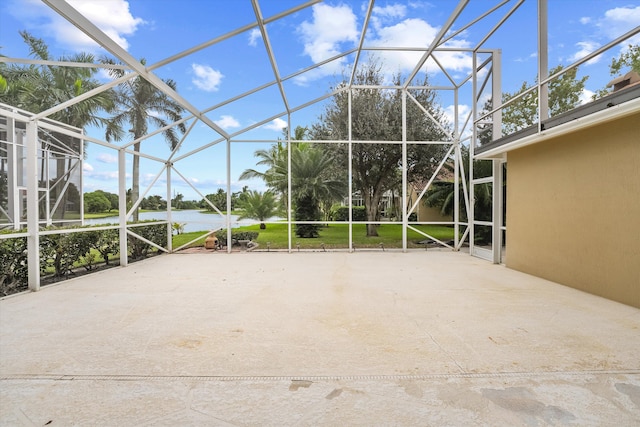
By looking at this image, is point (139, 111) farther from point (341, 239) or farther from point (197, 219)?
point (341, 239)

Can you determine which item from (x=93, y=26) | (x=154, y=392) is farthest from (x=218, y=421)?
(x=93, y=26)

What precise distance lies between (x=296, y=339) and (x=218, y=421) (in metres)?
1.25

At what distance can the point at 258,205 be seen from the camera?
13.8 m

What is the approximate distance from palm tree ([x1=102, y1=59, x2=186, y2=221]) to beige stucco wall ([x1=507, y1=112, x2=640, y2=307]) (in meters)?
16.2

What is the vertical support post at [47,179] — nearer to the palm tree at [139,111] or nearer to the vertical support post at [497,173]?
the palm tree at [139,111]

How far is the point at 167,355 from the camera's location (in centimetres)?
276

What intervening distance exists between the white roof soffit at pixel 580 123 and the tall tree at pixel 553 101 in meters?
0.49

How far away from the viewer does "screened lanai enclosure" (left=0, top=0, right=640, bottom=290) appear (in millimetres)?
5121

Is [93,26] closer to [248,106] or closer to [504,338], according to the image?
[248,106]

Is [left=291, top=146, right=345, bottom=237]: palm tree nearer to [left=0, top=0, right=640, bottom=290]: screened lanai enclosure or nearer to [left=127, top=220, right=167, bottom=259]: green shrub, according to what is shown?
[left=0, top=0, right=640, bottom=290]: screened lanai enclosure

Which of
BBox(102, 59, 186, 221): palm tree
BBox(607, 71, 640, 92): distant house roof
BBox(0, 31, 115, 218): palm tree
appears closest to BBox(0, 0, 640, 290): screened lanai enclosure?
BBox(607, 71, 640, 92): distant house roof

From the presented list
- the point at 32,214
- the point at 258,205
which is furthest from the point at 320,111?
the point at 32,214

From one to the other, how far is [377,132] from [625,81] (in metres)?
6.68

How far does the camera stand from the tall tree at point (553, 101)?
539 centimetres
